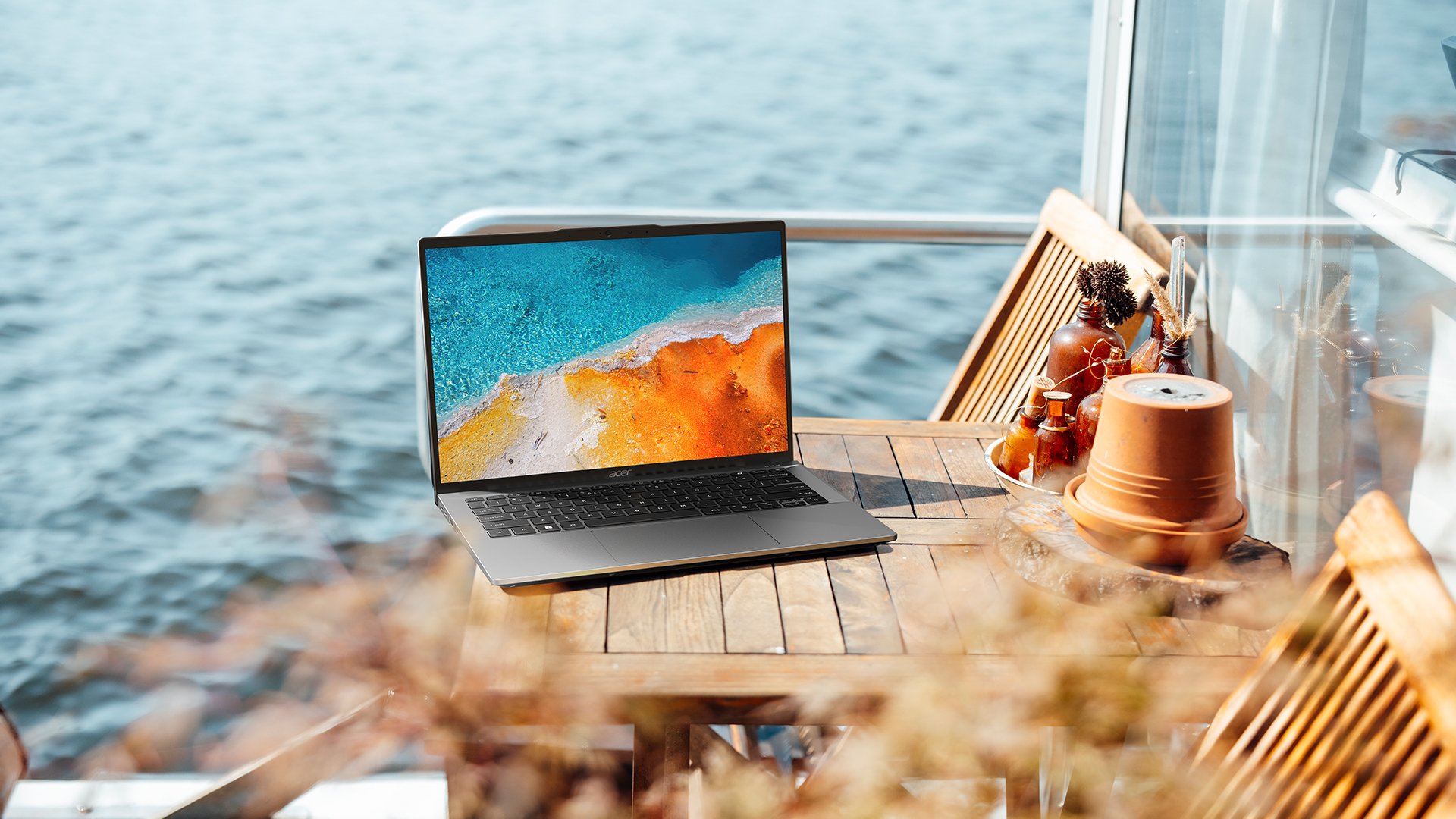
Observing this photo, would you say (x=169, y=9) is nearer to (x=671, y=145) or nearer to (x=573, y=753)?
(x=671, y=145)

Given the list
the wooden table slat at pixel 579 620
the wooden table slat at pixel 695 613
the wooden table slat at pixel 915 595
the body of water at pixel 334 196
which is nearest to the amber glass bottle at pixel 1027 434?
the wooden table slat at pixel 915 595

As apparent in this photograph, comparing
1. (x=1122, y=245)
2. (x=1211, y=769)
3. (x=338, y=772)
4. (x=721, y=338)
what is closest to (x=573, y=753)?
(x=338, y=772)

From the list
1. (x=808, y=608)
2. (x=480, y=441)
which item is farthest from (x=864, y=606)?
(x=480, y=441)

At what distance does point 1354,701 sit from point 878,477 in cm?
75

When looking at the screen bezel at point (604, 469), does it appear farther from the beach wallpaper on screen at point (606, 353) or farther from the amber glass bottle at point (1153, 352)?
the amber glass bottle at point (1153, 352)

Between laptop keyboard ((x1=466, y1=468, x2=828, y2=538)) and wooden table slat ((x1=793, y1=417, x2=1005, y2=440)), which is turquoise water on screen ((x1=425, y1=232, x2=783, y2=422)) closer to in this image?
laptop keyboard ((x1=466, y1=468, x2=828, y2=538))

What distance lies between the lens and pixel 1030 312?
2227 mm

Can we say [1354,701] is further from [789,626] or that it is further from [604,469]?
[604,469]

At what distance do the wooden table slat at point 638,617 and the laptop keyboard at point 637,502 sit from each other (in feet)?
0.41

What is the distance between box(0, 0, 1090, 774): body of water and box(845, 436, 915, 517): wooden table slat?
0.61 metres

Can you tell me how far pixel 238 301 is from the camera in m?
5.50

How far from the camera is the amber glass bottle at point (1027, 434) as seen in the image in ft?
4.95

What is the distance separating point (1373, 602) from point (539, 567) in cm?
79

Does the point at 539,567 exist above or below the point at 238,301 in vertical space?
above
